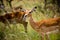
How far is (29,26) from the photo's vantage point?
2471mm

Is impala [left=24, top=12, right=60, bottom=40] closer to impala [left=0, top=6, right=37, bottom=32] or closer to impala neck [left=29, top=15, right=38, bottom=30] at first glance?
impala neck [left=29, top=15, right=38, bottom=30]

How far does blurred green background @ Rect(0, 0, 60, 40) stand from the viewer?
237cm

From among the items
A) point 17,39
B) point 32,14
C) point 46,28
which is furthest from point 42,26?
point 17,39

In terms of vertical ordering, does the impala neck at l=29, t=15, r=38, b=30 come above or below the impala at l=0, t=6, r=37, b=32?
below

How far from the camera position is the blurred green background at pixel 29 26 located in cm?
237

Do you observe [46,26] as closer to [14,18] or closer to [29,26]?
[29,26]

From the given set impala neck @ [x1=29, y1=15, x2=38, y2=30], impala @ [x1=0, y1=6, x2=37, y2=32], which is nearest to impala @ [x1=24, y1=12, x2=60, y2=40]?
impala neck @ [x1=29, y1=15, x2=38, y2=30]

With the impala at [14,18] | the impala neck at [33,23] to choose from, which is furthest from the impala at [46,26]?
the impala at [14,18]

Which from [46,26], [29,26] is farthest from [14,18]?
[46,26]

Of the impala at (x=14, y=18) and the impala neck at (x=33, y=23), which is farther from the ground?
the impala at (x=14, y=18)

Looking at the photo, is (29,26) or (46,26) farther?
(46,26)

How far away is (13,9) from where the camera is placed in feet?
7.94

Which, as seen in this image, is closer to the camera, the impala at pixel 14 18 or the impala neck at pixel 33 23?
the impala at pixel 14 18

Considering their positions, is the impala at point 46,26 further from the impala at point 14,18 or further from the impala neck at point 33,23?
the impala at point 14,18
